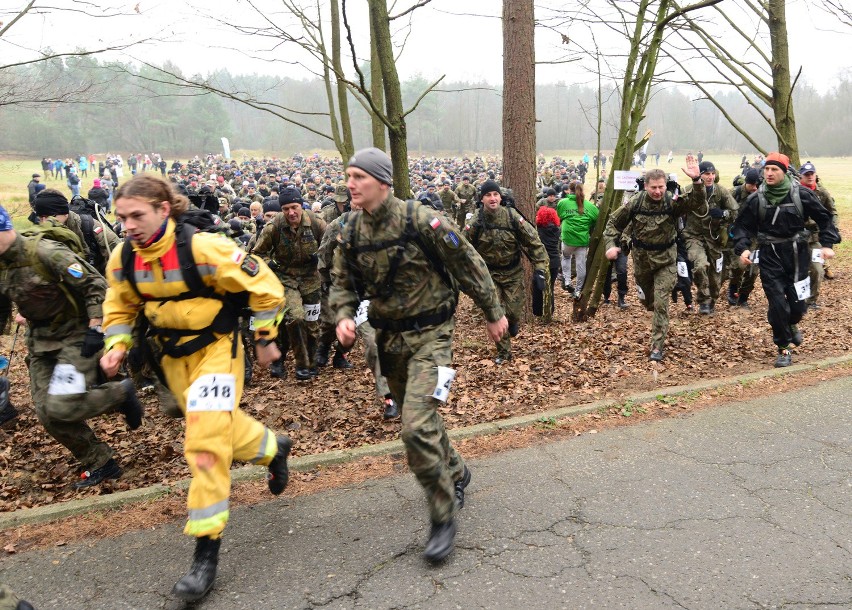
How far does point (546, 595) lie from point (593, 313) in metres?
6.81

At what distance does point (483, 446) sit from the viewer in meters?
5.11

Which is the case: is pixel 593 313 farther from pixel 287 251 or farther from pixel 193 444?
pixel 193 444

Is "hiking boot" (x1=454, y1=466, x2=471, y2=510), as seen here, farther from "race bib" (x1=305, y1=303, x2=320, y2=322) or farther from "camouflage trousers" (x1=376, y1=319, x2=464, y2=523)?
"race bib" (x1=305, y1=303, x2=320, y2=322)

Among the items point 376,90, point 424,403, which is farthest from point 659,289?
point 376,90

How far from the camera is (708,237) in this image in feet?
32.8

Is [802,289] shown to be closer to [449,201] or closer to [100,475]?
[100,475]

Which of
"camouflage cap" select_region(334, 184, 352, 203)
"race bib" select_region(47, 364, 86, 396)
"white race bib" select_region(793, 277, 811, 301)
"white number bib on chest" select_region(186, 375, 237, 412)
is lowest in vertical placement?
"race bib" select_region(47, 364, 86, 396)

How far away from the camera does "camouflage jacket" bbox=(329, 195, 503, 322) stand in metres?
3.71

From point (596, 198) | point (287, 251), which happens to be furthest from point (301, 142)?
point (287, 251)

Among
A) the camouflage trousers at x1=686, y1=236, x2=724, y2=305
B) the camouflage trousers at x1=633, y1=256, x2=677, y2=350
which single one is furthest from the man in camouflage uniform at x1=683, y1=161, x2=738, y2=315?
the camouflage trousers at x1=633, y1=256, x2=677, y2=350

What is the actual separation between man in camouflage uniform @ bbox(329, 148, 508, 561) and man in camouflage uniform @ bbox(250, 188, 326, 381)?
3.44 metres

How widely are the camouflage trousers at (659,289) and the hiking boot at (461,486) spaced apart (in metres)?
3.97

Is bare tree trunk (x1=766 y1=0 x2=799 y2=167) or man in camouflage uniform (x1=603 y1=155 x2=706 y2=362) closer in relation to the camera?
man in camouflage uniform (x1=603 y1=155 x2=706 y2=362)

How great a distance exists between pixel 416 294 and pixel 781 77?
10.1 meters
